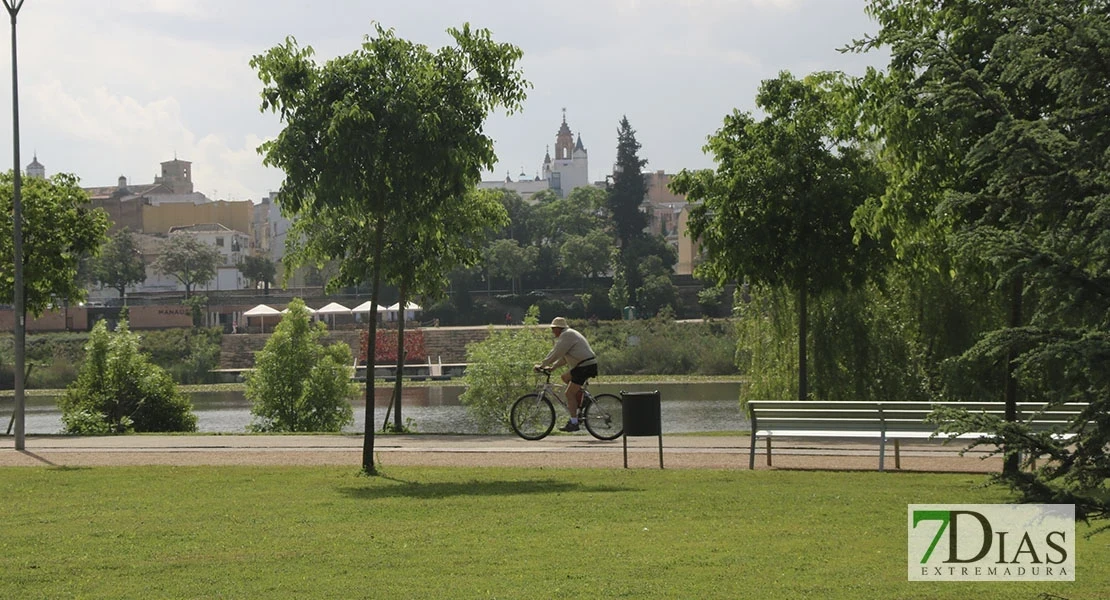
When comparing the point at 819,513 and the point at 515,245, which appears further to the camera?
the point at 515,245

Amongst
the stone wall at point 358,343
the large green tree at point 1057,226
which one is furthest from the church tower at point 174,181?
the large green tree at point 1057,226

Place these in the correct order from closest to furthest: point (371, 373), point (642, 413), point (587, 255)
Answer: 1. point (642, 413)
2. point (371, 373)
3. point (587, 255)

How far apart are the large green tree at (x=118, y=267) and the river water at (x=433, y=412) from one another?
42763mm

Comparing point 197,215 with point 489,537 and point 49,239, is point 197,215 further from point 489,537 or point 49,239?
point 489,537

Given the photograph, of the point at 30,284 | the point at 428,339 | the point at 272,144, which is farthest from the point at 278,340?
the point at 428,339

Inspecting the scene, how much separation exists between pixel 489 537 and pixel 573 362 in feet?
26.6

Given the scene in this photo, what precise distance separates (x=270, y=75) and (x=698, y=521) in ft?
24.7

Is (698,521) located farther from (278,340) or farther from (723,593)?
(278,340)

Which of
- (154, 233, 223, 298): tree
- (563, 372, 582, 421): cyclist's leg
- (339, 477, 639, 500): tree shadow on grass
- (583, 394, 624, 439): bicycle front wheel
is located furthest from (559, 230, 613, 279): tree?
(339, 477, 639, 500): tree shadow on grass

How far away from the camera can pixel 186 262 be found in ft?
387

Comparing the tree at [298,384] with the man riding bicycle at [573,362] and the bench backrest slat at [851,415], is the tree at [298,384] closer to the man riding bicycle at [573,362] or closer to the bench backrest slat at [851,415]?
the man riding bicycle at [573,362]

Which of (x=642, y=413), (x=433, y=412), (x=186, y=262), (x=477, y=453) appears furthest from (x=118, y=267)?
Result: (x=642, y=413)

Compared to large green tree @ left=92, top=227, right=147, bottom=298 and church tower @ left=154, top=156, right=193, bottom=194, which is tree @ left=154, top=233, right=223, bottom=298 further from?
church tower @ left=154, top=156, right=193, bottom=194

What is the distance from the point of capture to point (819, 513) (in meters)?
10.4
